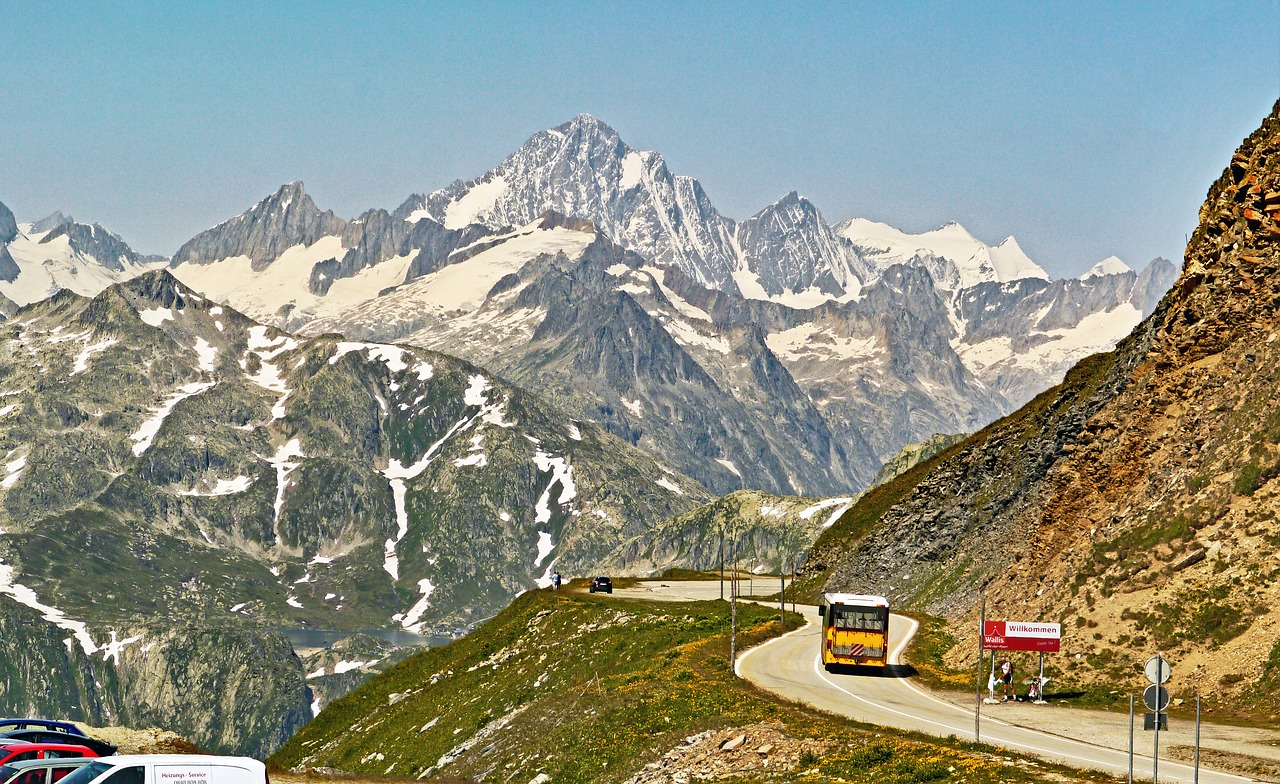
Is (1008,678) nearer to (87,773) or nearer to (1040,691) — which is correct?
(1040,691)

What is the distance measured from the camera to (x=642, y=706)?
208 feet

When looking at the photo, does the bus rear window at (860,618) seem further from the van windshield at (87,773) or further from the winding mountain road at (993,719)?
the van windshield at (87,773)

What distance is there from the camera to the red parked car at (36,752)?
39250 millimetres

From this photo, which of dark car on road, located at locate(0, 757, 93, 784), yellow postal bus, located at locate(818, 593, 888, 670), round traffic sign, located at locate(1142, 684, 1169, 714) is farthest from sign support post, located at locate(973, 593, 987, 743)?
dark car on road, located at locate(0, 757, 93, 784)

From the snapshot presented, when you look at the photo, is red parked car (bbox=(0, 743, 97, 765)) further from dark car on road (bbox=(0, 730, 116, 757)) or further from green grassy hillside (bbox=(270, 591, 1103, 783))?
green grassy hillside (bbox=(270, 591, 1103, 783))

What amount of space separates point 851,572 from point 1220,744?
298 ft

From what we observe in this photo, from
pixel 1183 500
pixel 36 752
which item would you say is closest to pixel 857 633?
pixel 1183 500

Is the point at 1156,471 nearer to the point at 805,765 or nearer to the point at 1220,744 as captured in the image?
the point at 1220,744

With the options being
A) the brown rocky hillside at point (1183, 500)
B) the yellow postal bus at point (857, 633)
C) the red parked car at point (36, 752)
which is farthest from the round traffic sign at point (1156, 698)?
the yellow postal bus at point (857, 633)

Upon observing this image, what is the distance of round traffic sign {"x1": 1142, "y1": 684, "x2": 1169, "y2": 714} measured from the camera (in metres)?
38.4

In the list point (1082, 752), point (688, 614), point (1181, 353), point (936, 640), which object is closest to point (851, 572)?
point (688, 614)

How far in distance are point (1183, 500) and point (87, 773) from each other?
55.9 metres

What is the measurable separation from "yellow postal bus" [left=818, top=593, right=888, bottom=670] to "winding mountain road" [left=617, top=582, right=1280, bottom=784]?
→ 1.02 meters

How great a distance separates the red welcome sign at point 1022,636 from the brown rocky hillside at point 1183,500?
2.28 meters
